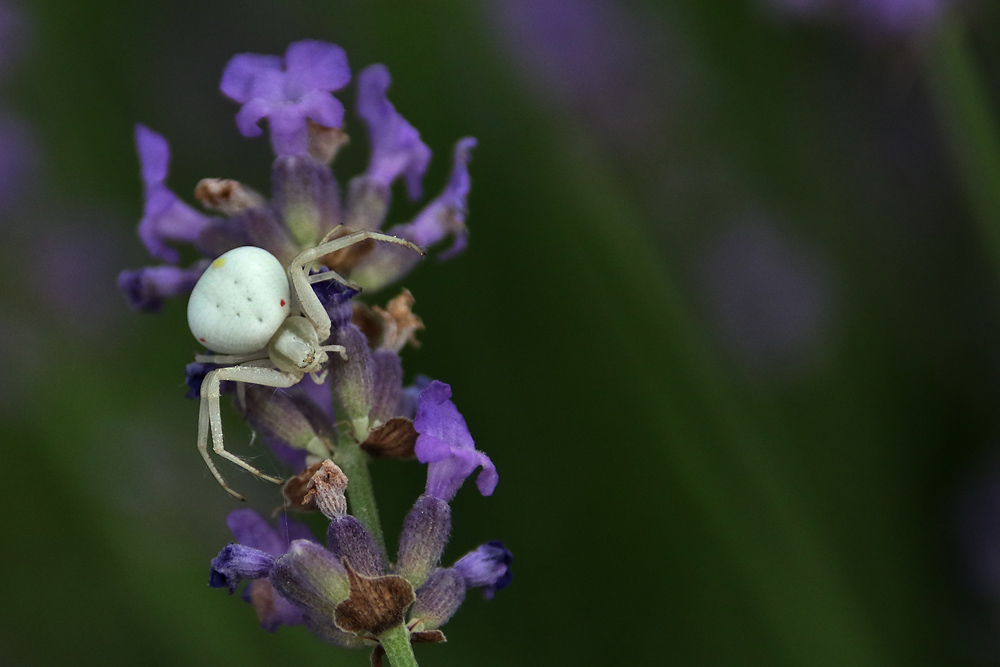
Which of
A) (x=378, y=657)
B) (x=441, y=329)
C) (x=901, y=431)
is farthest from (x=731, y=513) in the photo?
(x=378, y=657)

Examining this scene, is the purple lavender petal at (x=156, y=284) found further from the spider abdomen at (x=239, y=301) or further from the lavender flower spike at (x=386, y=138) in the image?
the lavender flower spike at (x=386, y=138)

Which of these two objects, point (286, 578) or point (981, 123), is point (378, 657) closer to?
point (286, 578)

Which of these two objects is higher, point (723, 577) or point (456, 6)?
point (456, 6)

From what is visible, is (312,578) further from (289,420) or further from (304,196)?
(304,196)

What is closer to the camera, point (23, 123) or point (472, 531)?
point (472, 531)

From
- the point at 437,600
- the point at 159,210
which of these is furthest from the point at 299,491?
the point at 159,210

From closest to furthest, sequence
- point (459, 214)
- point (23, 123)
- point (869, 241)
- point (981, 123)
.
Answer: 1. point (459, 214)
2. point (981, 123)
3. point (869, 241)
4. point (23, 123)
